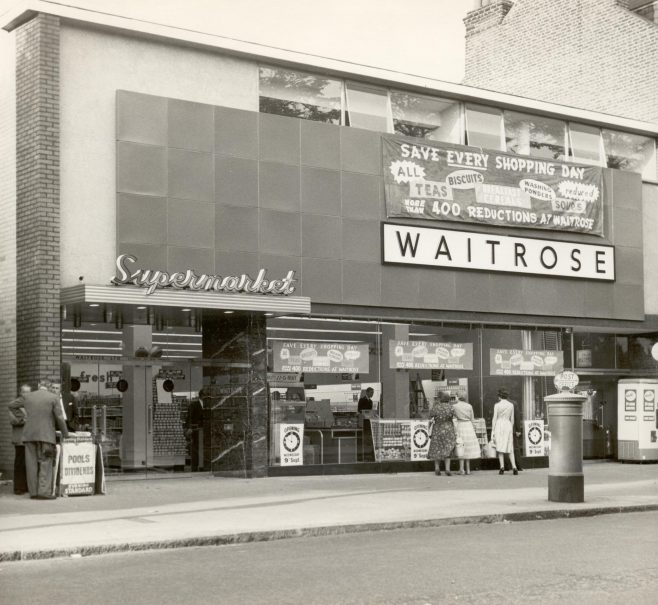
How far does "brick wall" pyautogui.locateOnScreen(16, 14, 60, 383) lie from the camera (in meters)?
18.1

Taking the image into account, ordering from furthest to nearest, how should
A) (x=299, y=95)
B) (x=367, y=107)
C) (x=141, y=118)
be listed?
(x=367, y=107)
(x=299, y=95)
(x=141, y=118)

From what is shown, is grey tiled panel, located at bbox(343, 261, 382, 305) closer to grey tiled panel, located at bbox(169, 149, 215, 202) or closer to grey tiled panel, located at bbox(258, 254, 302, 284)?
grey tiled panel, located at bbox(258, 254, 302, 284)

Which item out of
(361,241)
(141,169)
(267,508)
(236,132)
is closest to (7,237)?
(141,169)

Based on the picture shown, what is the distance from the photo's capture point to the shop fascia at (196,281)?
60.1 feet

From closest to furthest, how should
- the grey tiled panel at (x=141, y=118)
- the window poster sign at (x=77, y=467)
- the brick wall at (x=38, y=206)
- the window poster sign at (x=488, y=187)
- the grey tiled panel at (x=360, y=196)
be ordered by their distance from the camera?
the window poster sign at (x=77, y=467), the brick wall at (x=38, y=206), the grey tiled panel at (x=141, y=118), the grey tiled panel at (x=360, y=196), the window poster sign at (x=488, y=187)

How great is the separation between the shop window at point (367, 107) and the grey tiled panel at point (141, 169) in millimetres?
4498

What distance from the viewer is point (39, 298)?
1805 centimetres

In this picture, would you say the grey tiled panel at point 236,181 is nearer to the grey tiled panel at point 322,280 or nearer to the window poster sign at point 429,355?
the grey tiled panel at point 322,280

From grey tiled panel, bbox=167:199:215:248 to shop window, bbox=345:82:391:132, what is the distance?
4.03m

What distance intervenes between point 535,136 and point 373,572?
676 inches

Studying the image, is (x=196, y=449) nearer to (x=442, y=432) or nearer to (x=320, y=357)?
(x=320, y=357)

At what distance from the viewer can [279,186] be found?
2073cm

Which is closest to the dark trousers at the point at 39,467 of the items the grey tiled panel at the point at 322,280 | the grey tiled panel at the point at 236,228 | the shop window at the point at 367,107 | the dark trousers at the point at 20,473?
the dark trousers at the point at 20,473

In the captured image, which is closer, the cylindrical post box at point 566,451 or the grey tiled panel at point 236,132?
the cylindrical post box at point 566,451
